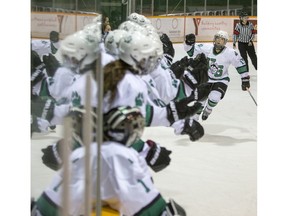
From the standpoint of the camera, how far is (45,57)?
103 centimetres

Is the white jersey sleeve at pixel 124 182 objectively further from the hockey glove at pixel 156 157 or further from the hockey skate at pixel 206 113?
the hockey skate at pixel 206 113

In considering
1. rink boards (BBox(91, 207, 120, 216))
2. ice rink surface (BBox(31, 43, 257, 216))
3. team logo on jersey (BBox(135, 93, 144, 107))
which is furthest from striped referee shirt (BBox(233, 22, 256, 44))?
rink boards (BBox(91, 207, 120, 216))

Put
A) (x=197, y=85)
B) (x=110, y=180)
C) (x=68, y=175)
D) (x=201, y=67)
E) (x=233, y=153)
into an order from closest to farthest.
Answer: (x=68, y=175) → (x=110, y=180) → (x=197, y=85) → (x=201, y=67) → (x=233, y=153)

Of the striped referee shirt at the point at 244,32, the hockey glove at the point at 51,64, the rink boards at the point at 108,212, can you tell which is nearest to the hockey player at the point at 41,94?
the hockey glove at the point at 51,64

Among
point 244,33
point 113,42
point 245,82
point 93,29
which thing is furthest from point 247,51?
point 93,29

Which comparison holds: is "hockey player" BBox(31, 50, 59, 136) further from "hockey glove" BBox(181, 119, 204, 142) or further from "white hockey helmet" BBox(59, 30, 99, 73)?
"hockey glove" BBox(181, 119, 204, 142)

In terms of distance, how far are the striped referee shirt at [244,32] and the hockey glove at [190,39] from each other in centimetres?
43

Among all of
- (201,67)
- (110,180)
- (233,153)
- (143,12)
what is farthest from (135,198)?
(143,12)

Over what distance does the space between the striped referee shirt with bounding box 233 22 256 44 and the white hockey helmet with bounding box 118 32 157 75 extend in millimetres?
3818

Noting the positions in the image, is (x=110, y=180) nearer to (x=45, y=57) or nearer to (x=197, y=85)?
(x=45, y=57)

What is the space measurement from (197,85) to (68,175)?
160 cm

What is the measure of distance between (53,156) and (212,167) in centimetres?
226

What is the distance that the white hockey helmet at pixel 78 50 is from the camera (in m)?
0.93

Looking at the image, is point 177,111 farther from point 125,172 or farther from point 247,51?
point 247,51
